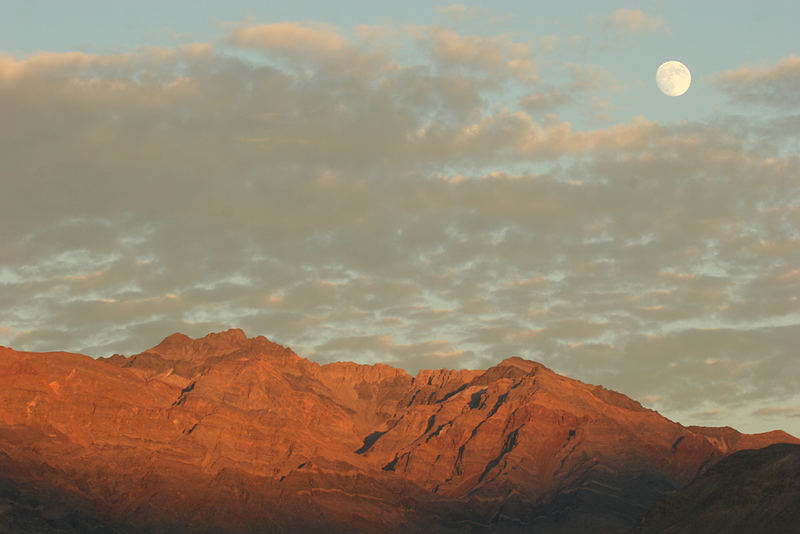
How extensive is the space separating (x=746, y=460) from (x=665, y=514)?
12.6m

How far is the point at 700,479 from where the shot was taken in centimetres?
15125

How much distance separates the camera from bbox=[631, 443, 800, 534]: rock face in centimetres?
12519

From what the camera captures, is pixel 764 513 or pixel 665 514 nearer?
pixel 764 513

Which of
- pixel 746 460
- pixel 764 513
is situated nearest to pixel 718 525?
pixel 764 513

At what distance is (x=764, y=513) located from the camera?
126562 millimetres

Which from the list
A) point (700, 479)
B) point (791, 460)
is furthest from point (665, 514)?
point (791, 460)

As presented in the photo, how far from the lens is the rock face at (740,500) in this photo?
125188 mm

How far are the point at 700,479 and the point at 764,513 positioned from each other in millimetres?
24709

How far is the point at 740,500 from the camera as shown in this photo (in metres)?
133

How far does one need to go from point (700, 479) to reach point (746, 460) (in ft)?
26.8

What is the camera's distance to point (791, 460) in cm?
13425

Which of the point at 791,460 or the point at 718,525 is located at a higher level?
the point at 791,460

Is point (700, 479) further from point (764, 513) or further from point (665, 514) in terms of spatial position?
point (764, 513)

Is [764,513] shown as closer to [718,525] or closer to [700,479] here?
[718,525]
